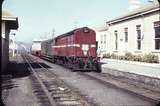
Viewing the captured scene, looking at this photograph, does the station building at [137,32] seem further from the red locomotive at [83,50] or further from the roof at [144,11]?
the red locomotive at [83,50]

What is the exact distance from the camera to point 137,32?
2962cm

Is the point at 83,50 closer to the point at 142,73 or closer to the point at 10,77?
the point at 10,77

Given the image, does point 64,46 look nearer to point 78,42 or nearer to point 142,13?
point 78,42

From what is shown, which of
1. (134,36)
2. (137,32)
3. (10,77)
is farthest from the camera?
(134,36)

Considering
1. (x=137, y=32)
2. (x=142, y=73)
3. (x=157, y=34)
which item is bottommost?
(x=142, y=73)

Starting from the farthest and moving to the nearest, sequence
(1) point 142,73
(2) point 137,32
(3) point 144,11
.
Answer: (2) point 137,32
(3) point 144,11
(1) point 142,73

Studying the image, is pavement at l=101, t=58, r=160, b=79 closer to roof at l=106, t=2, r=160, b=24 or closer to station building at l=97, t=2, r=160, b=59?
station building at l=97, t=2, r=160, b=59

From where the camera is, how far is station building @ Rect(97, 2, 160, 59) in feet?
85.1

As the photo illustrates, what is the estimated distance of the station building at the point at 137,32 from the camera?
25938mm

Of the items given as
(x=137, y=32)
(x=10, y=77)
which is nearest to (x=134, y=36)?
(x=137, y=32)

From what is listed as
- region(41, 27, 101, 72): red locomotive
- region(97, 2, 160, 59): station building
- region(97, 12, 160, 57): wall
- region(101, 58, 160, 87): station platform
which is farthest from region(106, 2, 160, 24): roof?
region(101, 58, 160, 87): station platform

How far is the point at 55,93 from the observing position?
47.8 ft

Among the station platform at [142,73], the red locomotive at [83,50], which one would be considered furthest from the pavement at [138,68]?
the red locomotive at [83,50]

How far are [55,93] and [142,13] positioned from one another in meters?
15.4
